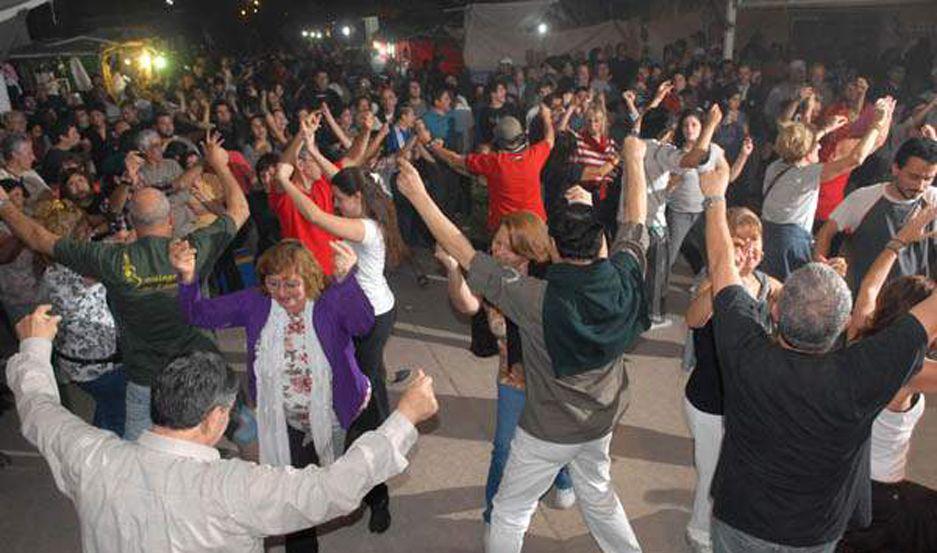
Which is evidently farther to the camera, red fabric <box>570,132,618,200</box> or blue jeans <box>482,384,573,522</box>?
red fabric <box>570,132,618,200</box>

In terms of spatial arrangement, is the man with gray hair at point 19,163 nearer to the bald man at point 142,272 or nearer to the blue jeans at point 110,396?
the blue jeans at point 110,396

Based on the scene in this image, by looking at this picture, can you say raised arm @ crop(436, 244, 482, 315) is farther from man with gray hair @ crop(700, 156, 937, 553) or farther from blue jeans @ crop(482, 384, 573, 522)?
man with gray hair @ crop(700, 156, 937, 553)

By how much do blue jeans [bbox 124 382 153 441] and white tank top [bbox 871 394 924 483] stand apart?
11.8ft

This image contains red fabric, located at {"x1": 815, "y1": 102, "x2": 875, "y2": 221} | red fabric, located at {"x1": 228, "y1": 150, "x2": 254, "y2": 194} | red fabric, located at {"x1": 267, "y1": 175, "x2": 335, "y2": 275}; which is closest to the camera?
red fabric, located at {"x1": 267, "y1": 175, "x2": 335, "y2": 275}

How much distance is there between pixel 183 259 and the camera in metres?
Answer: 3.48

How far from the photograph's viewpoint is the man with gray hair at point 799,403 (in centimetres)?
234

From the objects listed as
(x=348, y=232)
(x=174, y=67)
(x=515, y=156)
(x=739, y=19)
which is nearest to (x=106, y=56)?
(x=174, y=67)

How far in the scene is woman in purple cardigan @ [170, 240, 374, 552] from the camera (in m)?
3.54

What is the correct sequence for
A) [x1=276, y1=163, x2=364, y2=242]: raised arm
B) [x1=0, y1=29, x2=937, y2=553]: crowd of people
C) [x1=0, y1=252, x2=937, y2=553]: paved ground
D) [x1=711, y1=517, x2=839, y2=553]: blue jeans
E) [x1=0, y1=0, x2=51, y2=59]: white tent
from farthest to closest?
1. [x1=0, y1=0, x2=51, y2=59]: white tent
2. [x1=0, y1=252, x2=937, y2=553]: paved ground
3. [x1=276, y1=163, x2=364, y2=242]: raised arm
4. [x1=711, y1=517, x2=839, y2=553]: blue jeans
5. [x1=0, y1=29, x2=937, y2=553]: crowd of people

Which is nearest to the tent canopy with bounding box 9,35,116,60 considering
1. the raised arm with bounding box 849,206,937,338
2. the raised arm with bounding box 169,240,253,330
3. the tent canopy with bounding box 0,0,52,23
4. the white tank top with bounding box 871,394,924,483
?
the tent canopy with bounding box 0,0,52,23

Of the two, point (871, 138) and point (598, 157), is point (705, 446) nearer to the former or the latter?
point (871, 138)

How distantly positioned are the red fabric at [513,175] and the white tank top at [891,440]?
3759mm

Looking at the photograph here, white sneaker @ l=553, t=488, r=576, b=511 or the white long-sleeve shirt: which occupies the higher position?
the white long-sleeve shirt

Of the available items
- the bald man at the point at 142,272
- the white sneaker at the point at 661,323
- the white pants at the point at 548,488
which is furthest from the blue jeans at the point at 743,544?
the white sneaker at the point at 661,323
